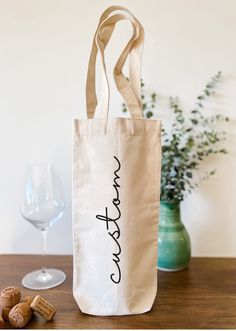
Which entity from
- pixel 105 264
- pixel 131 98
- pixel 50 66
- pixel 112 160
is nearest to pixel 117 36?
pixel 50 66

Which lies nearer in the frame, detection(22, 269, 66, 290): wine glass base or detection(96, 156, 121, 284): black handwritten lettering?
detection(96, 156, 121, 284): black handwritten lettering

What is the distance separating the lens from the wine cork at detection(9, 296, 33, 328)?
19.1 inches

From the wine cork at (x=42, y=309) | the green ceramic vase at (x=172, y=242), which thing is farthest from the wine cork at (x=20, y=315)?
the green ceramic vase at (x=172, y=242)

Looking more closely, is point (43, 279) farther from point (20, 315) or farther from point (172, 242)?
point (172, 242)

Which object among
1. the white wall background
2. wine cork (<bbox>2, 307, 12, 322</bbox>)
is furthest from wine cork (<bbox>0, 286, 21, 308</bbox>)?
the white wall background

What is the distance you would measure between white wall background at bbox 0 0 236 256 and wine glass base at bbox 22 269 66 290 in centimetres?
15

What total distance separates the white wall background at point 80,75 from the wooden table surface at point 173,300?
126 mm

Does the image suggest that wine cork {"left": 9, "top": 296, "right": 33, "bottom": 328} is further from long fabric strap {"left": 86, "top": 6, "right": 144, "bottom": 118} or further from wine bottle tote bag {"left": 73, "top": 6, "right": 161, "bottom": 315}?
long fabric strap {"left": 86, "top": 6, "right": 144, "bottom": 118}

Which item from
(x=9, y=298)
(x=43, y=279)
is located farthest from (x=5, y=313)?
(x=43, y=279)

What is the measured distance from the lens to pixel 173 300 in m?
0.57

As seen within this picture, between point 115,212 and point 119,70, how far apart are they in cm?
28

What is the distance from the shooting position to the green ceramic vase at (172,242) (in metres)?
0.70

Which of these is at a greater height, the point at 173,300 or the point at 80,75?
the point at 80,75

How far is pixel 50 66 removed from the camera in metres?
0.79
